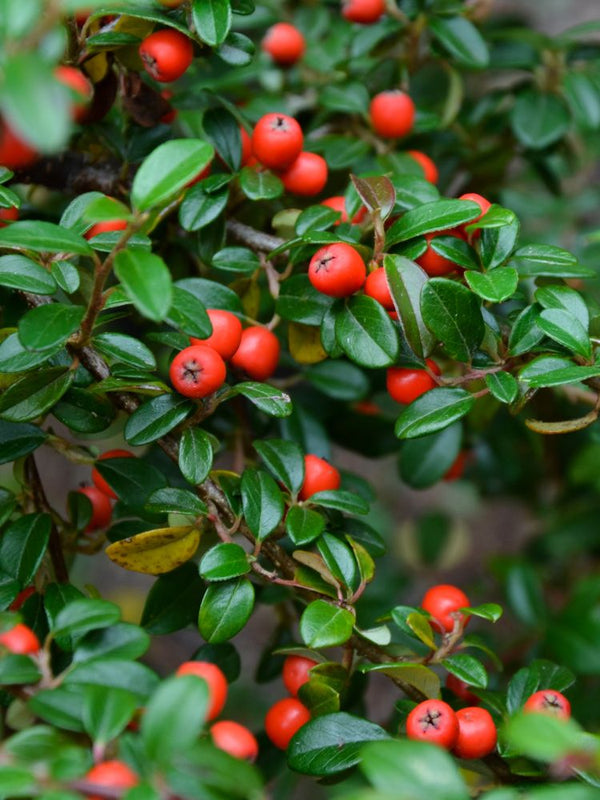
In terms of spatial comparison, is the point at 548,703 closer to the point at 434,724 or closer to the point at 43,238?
the point at 434,724

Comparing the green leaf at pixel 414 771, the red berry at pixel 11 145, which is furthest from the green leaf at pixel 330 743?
the red berry at pixel 11 145

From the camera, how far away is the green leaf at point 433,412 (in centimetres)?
109

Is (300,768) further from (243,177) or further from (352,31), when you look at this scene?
(352,31)

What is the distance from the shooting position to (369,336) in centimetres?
111

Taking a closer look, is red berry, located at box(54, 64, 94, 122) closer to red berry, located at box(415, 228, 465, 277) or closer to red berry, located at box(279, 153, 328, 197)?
red berry, located at box(279, 153, 328, 197)

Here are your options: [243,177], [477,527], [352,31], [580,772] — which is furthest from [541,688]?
[477,527]

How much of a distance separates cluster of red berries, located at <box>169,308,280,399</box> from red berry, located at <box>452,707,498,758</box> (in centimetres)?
52

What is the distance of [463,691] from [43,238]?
83cm

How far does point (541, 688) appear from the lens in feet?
3.87

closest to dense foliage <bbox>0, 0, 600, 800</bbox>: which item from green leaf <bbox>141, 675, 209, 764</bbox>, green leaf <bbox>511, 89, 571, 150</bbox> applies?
green leaf <bbox>141, 675, 209, 764</bbox>

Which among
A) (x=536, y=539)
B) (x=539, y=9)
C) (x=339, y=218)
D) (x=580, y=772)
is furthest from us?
(x=539, y=9)

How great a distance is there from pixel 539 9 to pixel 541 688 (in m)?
3.05

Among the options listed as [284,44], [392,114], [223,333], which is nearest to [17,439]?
[223,333]

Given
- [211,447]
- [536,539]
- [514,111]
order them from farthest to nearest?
[536,539], [514,111], [211,447]
